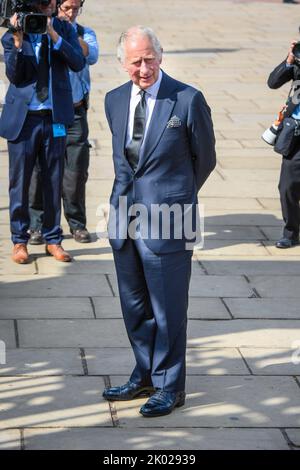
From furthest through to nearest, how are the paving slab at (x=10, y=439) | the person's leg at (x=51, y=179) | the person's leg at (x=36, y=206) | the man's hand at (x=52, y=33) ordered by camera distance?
the person's leg at (x=36, y=206) → the person's leg at (x=51, y=179) → the man's hand at (x=52, y=33) → the paving slab at (x=10, y=439)

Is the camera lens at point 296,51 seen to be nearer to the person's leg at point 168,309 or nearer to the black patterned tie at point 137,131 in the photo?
the black patterned tie at point 137,131

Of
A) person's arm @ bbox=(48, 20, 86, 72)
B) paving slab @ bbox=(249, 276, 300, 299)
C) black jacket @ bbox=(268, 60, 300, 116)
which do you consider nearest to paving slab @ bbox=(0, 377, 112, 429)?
paving slab @ bbox=(249, 276, 300, 299)

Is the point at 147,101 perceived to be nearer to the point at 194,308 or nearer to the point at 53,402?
the point at 53,402

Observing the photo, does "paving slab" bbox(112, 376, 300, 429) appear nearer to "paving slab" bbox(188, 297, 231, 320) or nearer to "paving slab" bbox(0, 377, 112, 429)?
"paving slab" bbox(0, 377, 112, 429)

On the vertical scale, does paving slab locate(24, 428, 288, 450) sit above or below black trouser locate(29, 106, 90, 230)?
above

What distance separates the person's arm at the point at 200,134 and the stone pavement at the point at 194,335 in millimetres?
1409

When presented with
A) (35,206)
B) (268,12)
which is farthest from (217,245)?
(268,12)

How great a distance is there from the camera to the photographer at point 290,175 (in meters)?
9.30

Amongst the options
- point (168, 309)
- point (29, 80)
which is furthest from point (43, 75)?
point (168, 309)

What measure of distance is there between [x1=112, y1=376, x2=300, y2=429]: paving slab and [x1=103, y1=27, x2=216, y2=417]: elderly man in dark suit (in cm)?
10

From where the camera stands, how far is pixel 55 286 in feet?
27.0

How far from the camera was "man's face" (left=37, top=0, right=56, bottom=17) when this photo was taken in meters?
8.16

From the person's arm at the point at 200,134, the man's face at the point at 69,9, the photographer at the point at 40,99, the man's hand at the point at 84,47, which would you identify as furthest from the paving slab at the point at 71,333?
the man's face at the point at 69,9

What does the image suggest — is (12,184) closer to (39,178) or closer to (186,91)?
(39,178)
